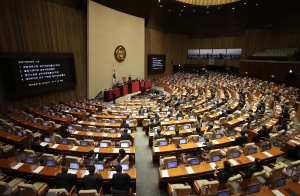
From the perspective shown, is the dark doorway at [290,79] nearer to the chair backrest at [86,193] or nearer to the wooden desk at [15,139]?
the chair backrest at [86,193]

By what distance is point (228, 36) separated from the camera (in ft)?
100

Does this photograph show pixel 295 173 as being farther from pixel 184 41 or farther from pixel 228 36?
pixel 184 41

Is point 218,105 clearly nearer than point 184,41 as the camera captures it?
Yes

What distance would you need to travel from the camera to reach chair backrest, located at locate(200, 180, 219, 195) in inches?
173

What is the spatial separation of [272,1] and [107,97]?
26.5 meters

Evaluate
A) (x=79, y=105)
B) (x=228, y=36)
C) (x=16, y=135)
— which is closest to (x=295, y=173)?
(x=16, y=135)

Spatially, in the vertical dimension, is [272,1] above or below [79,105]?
above

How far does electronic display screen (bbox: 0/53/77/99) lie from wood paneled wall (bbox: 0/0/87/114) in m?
0.52

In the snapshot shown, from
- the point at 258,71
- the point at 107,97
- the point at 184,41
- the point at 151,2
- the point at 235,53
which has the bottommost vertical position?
the point at 107,97

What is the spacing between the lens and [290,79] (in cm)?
2191

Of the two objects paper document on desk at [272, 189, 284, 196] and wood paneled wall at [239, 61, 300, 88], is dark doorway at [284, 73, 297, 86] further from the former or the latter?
paper document on desk at [272, 189, 284, 196]

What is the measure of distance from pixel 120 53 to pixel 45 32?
9030mm

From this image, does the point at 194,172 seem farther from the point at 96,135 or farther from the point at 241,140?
the point at 96,135

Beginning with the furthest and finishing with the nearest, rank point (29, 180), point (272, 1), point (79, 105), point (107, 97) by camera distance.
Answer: point (272, 1) < point (107, 97) < point (79, 105) < point (29, 180)
